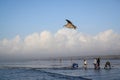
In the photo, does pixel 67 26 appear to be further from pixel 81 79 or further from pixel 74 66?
pixel 74 66

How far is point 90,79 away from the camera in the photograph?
83.3 feet

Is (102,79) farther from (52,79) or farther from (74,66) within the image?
(74,66)

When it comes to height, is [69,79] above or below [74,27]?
below

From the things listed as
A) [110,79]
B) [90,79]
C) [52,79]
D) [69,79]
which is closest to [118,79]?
[110,79]

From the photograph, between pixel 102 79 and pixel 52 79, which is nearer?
pixel 102 79

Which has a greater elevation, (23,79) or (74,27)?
(74,27)

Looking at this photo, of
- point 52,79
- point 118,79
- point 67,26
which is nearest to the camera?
point 67,26

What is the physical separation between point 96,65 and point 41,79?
12.8 metres

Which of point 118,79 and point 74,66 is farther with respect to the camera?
point 74,66

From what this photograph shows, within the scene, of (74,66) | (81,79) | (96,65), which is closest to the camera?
(81,79)

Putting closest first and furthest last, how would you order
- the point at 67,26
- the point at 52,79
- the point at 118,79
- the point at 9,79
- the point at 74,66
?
1. the point at 67,26
2. the point at 118,79
3. the point at 52,79
4. the point at 9,79
5. the point at 74,66

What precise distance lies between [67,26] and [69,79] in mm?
10081

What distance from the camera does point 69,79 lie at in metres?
26.6

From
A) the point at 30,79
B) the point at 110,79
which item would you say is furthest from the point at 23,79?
A: the point at 110,79
